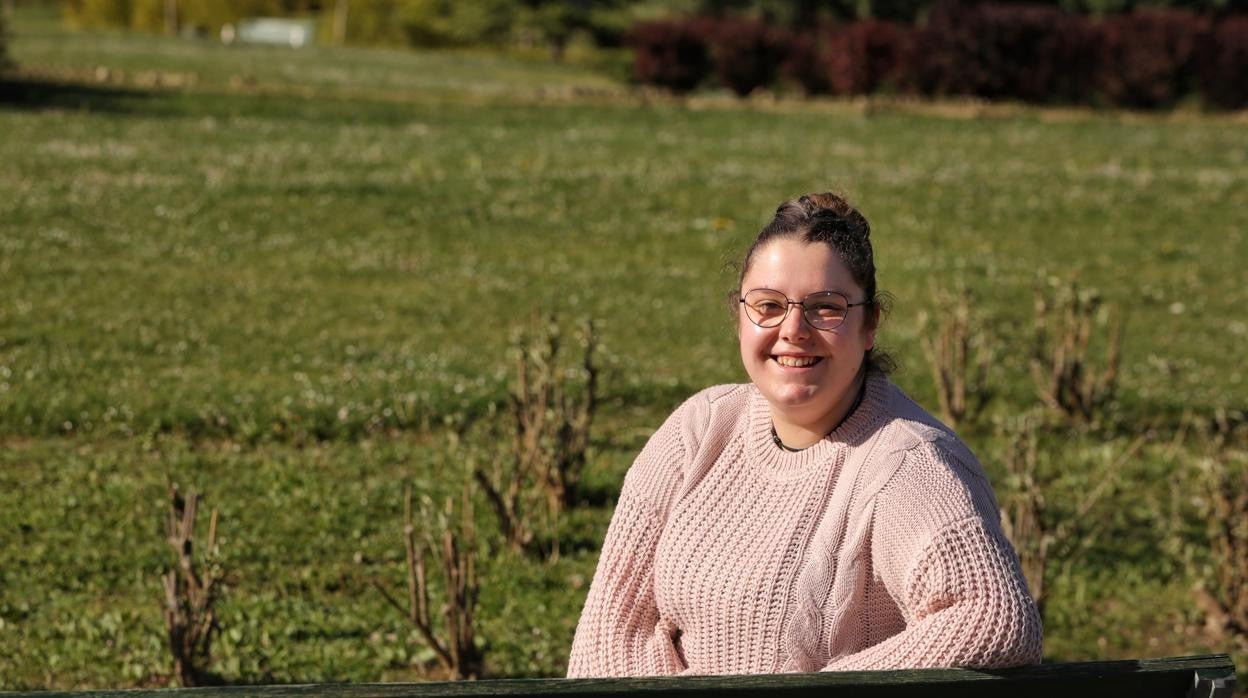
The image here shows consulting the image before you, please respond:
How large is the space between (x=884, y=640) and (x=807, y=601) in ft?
0.49

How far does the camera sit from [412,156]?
18094 millimetres

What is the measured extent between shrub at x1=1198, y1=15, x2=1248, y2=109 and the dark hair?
29.4 meters

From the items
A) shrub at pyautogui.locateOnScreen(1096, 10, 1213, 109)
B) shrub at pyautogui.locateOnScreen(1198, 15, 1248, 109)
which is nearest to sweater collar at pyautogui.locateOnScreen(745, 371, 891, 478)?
shrub at pyautogui.locateOnScreen(1096, 10, 1213, 109)

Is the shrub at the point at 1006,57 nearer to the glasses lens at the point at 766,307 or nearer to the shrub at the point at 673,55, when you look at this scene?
the shrub at the point at 673,55

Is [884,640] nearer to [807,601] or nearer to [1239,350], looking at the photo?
[807,601]

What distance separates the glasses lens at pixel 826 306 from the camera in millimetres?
3004

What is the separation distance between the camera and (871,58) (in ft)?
100

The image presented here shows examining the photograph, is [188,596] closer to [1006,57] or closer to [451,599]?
[451,599]

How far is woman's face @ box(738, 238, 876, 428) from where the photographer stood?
3002 millimetres

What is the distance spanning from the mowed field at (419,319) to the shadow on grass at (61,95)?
0.14 metres

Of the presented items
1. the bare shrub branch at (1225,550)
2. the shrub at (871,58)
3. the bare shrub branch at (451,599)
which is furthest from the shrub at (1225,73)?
the bare shrub branch at (451,599)

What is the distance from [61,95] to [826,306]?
2094 centimetres

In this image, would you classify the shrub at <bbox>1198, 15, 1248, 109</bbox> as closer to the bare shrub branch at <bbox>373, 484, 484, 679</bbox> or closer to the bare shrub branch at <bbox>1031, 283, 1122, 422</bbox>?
the bare shrub branch at <bbox>1031, 283, 1122, 422</bbox>

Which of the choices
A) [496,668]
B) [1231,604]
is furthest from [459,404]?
[1231,604]
